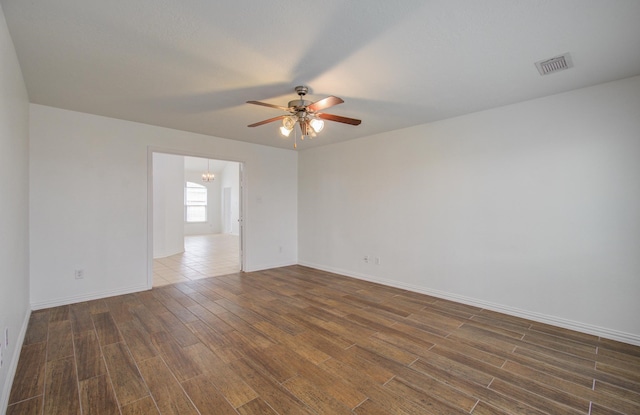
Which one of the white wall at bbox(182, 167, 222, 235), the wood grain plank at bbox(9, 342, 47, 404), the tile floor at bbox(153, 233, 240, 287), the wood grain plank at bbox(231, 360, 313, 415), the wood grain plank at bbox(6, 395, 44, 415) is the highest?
the white wall at bbox(182, 167, 222, 235)

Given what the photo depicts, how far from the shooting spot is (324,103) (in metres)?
2.54

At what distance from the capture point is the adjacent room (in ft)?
6.23

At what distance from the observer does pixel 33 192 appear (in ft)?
11.3

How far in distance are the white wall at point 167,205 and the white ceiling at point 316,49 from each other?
386 cm

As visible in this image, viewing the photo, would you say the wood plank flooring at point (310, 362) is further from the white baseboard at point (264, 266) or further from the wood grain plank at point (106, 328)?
the white baseboard at point (264, 266)

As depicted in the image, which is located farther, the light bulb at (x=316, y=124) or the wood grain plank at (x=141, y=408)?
the light bulb at (x=316, y=124)

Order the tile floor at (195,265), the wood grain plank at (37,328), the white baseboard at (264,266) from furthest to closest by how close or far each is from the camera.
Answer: the white baseboard at (264,266) < the tile floor at (195,265) < the wood grain plank at (37,328)

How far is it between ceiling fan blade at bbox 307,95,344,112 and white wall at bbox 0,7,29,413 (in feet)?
7.08

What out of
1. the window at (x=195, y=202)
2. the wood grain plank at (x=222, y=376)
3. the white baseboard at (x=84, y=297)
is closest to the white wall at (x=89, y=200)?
the white baseboard at (x=84, y=297)

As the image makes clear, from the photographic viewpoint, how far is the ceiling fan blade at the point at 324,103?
2404 millimetres

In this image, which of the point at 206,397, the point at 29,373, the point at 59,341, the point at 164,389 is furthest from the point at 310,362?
the point at 59,341

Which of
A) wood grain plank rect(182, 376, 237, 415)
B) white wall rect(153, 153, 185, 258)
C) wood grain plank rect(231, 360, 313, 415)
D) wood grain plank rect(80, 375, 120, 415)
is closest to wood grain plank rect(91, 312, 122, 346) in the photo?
wood grain plank rect(80, 375, 120, 415)

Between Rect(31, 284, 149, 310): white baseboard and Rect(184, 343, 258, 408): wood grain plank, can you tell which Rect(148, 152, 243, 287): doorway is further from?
Rect(184, 343, 258, 408): wood grain plank

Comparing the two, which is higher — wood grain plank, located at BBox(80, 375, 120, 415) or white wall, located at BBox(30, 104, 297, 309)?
white wall, located at BBox(30, 104, 297, 309)
